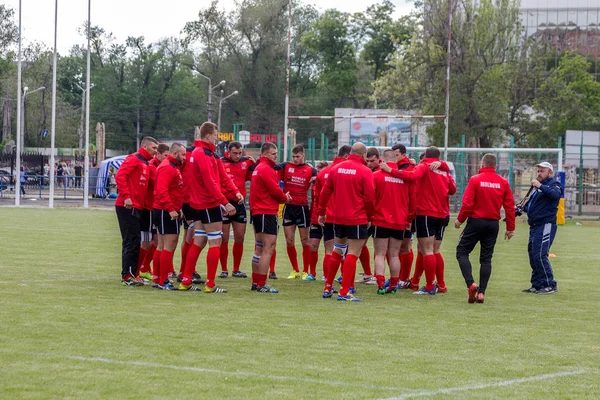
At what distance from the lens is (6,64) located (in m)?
72.4

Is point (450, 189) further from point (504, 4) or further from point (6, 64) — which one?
point (6, 64)

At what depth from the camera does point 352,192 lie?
12242mm

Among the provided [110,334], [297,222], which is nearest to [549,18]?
[297,222]

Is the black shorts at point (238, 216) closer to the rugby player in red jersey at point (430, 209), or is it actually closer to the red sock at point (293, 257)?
the red sock at point (293, 257)

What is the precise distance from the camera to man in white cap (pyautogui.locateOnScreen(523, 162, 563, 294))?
13.9 meters

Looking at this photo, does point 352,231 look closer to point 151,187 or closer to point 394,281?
point 394,281

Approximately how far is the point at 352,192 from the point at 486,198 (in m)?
1.89

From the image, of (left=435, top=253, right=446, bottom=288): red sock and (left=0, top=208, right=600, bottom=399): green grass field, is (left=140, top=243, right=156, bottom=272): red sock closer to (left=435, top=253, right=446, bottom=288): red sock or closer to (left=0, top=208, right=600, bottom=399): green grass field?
(left=0, top=208, right=600, bottom=399): green grass field

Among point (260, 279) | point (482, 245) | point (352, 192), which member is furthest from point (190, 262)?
point (482, 245)

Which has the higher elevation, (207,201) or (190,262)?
(207,201)

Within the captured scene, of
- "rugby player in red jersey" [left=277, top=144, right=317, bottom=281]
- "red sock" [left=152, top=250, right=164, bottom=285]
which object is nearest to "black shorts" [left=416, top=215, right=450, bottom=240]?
"rugby player in red jersey" [left=277, top=144, right=317, bottom=281]

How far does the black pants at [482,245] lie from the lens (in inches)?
495

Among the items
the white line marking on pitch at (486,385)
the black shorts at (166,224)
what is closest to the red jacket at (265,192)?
the black shorts at (166,224)

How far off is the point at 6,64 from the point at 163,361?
6916cm
